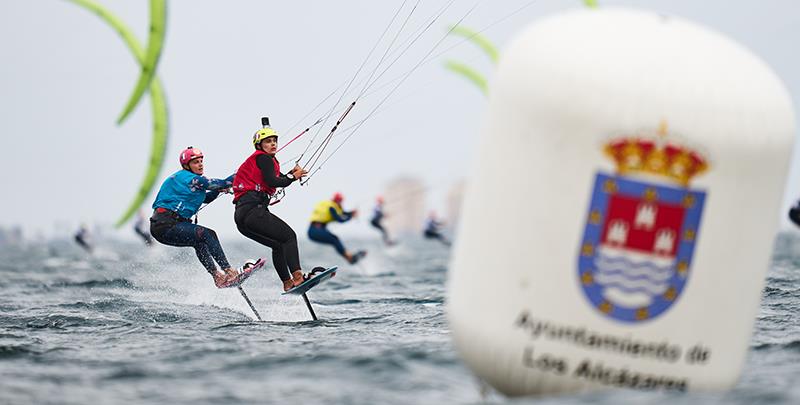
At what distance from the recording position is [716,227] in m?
5.45

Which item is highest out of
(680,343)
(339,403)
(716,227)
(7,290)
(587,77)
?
(587,77)

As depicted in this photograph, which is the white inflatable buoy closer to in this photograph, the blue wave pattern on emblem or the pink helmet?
the blue wave pattern on emblem

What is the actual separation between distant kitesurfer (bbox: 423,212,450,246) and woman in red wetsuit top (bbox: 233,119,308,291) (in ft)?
88.0

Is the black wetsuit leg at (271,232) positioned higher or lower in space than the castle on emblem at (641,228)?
lower

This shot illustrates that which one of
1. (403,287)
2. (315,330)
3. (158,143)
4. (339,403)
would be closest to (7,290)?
(403,287)

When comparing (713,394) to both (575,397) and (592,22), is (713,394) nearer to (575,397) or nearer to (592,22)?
(575,397)

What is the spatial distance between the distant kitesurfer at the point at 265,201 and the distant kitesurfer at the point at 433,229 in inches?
1056

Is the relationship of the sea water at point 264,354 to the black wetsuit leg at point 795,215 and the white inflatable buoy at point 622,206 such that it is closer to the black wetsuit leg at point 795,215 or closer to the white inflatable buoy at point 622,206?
the white inflatable buoy at point 622,206

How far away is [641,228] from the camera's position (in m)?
5.36

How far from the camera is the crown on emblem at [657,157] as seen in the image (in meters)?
5.31

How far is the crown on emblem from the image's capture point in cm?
531

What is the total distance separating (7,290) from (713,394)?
53.6 ft

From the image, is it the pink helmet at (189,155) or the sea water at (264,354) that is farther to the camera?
the pink helmet at (189,155)

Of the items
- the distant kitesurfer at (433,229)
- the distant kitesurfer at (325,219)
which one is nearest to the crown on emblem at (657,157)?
the distant kitesurfer at (325,219)
